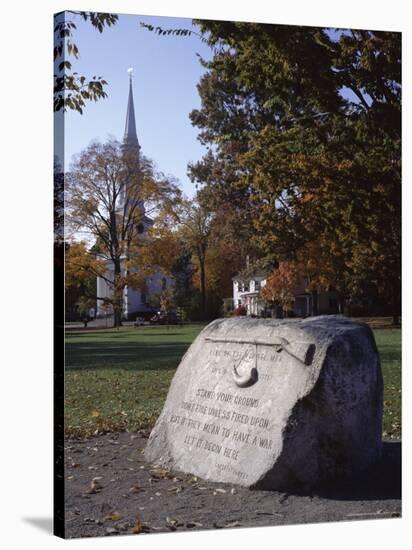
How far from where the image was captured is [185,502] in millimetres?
7406

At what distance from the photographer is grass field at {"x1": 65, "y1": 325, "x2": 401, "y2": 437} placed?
8047 millimetres

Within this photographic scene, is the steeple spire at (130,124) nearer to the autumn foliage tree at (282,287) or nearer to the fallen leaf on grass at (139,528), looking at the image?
the autumn foliage tree at (282,287)

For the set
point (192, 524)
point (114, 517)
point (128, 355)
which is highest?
point (128, 355)

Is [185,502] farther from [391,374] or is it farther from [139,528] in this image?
[391,374]

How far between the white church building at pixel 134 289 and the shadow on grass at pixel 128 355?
1.07 ft

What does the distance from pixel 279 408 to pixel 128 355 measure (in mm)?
2111

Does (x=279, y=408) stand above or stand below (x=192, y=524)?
above

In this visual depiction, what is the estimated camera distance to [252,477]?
7.45m

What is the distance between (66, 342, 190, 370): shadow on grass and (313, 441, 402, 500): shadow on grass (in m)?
2.15

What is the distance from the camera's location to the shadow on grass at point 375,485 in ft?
25.0

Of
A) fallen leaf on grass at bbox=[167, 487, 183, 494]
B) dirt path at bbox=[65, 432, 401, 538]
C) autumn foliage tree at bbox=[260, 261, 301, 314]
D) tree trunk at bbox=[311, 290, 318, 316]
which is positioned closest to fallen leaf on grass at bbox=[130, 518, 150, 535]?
dirt path at bbox=[65, 432, 401, 538]

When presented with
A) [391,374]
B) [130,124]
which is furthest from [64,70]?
[391,374]

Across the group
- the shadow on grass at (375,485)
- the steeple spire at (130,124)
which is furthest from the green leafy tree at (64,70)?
the shadow on grass at (375,485)

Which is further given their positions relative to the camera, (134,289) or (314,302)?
(314,302)
